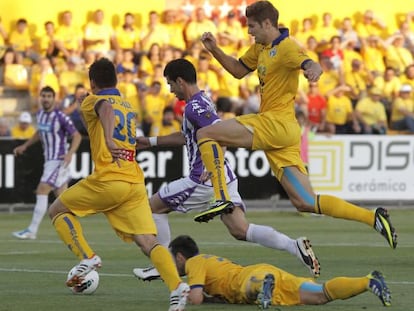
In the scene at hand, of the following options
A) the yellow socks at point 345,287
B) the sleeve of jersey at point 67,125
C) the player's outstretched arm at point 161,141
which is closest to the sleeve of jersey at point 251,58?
the player's outstretched arm at point 161,141

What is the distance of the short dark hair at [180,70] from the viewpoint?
11969 mm

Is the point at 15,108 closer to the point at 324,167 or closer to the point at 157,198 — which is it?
the point at 324,167

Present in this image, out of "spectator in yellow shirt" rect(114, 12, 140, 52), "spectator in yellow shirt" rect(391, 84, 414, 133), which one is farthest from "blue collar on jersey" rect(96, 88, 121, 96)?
"spectator in yellow shirt" rect(391, 84, 414, 133)

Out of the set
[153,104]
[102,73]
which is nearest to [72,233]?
[102,73]

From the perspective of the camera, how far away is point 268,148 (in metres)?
11.7

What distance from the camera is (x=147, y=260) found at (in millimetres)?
15109

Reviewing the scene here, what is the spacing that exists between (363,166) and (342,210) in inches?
537

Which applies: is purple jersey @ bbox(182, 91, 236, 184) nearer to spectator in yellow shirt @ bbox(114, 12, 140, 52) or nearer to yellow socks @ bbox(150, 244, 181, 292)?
yellow socks @ bbox(150, 244, 181, 292)

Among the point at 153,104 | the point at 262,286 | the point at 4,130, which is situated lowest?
the point at 262,286

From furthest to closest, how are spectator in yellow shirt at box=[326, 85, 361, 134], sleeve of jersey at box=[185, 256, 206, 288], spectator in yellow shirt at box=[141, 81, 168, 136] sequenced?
spectator in yellow shirt at box=[326, 85, 361, 134] < spectator in yellow shirt at box=[141, 81, 168, 136] < sleeve of jersey at box=[185, 256, 206, 288]

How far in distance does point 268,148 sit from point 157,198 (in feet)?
5.47

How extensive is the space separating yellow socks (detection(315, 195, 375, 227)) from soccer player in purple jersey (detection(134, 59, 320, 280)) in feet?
1.41

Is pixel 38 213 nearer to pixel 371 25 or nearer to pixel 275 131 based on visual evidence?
pixel 275 131

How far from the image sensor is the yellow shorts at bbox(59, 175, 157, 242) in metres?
10.7
